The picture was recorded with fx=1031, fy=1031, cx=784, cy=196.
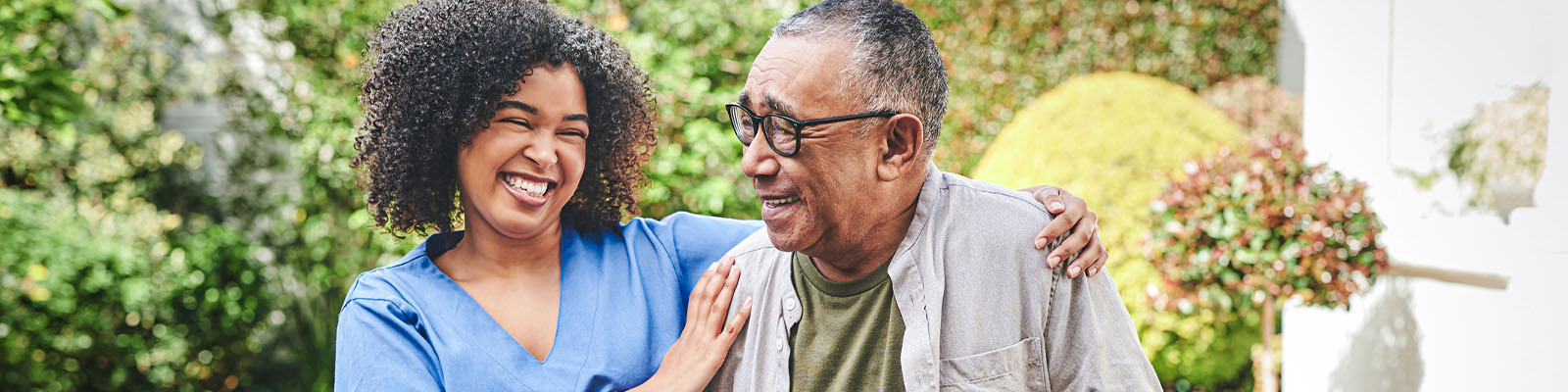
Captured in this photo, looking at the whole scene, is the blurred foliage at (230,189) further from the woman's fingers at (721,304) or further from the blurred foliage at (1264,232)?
the woman's fingers at (721,304)

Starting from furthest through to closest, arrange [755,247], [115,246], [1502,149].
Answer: [115,246] < [1502,149] < [755,247]

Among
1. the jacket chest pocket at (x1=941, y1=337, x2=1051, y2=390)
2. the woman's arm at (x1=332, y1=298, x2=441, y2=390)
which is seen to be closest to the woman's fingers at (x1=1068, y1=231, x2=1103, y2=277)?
the jacket chest pocket at (x1=941, y1=337, x2=1051, y2=390)

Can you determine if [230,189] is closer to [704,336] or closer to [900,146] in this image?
[704,336]

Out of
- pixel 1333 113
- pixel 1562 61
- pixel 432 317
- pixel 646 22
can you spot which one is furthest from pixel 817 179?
pixel 1333 113

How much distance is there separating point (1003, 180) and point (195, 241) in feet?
14.0

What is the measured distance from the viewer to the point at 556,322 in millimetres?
2148

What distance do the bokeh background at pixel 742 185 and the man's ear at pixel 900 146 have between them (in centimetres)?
256

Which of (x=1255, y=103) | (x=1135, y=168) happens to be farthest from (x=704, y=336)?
(x=1255, y=103)

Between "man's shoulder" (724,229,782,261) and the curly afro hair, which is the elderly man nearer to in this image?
"man's shoulder" (724,229,782,261)

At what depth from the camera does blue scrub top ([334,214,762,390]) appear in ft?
6.33

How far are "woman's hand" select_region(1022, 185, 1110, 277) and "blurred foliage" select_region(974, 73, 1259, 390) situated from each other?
10.4ft

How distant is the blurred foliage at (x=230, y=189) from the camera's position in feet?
15.6

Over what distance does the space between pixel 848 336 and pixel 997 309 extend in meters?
0.28

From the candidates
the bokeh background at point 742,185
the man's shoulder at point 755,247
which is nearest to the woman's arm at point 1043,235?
the man's shoulder at point 755,247
